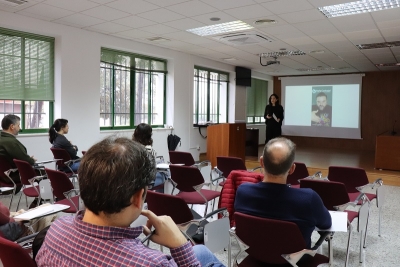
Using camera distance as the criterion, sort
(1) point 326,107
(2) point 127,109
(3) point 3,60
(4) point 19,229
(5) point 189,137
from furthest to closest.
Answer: (1) point 326,107
(5) point 189,137
(2) point 127,109
(3) point 3,60
(4) point 19,229

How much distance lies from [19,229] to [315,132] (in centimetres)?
1114

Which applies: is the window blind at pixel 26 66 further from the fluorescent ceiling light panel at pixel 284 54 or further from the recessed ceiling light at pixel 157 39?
the fluorescent ceiling light panel at pixel 284 54

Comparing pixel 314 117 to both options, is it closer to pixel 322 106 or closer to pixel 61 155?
pixel 322 106

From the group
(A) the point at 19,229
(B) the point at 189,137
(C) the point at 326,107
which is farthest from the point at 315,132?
(A) the point at 19,229

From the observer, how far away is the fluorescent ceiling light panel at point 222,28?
5711mm

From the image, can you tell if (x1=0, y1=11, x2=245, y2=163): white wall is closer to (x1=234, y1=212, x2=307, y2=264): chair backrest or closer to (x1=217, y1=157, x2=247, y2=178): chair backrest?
(x1=217, y1=157, x2=247, y2=178): chair backrest

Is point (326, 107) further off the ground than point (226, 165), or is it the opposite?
point (326, 107)

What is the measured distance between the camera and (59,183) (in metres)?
3.10

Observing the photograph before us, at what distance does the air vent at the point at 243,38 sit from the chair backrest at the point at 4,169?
4425mm

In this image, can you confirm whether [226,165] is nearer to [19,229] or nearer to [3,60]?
[19,229]

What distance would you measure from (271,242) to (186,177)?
194 cm

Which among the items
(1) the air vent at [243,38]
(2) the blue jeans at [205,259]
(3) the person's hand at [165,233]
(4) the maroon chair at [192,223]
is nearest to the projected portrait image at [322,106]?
(1) the air vent at [243,38]

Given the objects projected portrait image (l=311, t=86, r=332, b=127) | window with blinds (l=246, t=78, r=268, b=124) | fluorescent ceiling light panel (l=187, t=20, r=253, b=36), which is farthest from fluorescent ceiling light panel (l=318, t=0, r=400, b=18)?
projected portrait image (l=311, t=86, r=332, b=127)

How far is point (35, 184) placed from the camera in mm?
3691
